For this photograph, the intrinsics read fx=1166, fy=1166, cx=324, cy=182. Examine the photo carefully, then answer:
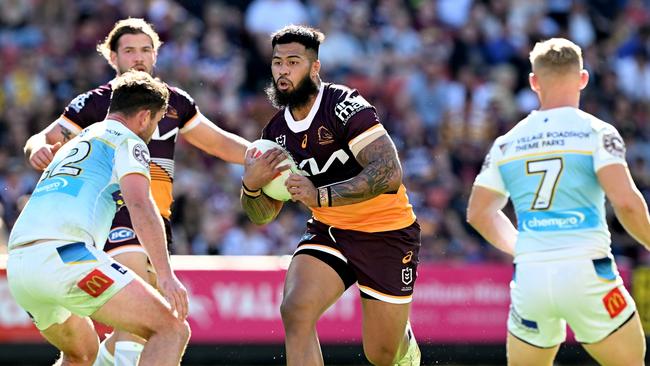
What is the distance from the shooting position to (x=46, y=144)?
7762 millimetres

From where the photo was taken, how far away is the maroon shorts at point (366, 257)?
301 inches

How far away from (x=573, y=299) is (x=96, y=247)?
8.80 ft

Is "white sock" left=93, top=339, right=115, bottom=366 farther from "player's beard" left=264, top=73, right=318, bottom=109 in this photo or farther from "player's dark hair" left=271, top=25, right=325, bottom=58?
"player's dark hair" left=271, top=25, right=325, bottom=58

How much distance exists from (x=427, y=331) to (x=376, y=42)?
19.6ft

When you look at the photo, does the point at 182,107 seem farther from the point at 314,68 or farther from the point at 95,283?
the point at 95,283

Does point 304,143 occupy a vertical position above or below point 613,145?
below

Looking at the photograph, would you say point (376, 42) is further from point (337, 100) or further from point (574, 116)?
point (574, 116)

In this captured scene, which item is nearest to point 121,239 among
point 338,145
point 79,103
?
point 79,103

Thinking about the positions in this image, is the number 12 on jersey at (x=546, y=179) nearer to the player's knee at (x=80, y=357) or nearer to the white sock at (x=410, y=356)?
the white sock at (x=410, y=356)

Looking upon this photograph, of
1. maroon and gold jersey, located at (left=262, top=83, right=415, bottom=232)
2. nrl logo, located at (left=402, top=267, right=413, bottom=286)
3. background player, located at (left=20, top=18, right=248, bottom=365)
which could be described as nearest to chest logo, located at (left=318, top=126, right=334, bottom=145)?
maroon and gold jersey, located at (left=262, top=83, right=415, bottom=232)

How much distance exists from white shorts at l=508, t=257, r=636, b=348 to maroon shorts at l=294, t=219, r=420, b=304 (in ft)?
5.90

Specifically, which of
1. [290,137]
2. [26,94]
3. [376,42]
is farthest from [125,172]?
[376,42]

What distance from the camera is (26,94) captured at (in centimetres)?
1591

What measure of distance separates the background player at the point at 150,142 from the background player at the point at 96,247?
3.63 ft
